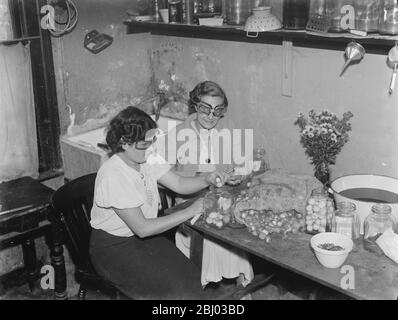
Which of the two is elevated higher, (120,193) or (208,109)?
(208,109)

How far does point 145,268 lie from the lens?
10.2ft

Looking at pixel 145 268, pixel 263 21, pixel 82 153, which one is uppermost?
pixel 263 21

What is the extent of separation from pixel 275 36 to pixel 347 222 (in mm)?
1569

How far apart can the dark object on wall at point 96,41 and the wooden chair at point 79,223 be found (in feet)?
5.13

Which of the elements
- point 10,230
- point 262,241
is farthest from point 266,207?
point 10,230

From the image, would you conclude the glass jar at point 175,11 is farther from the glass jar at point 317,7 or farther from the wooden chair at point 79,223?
the wooden chair at point 79,223

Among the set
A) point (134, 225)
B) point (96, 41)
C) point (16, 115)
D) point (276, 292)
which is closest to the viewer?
point (134, 225)

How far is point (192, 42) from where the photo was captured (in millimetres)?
4777

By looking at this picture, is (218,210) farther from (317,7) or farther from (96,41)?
(96,41)

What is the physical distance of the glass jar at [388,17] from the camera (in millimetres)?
3137

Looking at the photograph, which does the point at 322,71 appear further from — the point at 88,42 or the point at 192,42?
the point at 88,42

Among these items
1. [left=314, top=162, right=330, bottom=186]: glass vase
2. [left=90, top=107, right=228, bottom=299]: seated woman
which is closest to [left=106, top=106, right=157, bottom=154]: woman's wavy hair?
[left=90, top=107, right=228, bottom=299]: seated woman

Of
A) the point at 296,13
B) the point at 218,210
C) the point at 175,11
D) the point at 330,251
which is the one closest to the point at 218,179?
the point at 218,210

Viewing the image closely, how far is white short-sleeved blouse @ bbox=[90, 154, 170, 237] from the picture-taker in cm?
309
